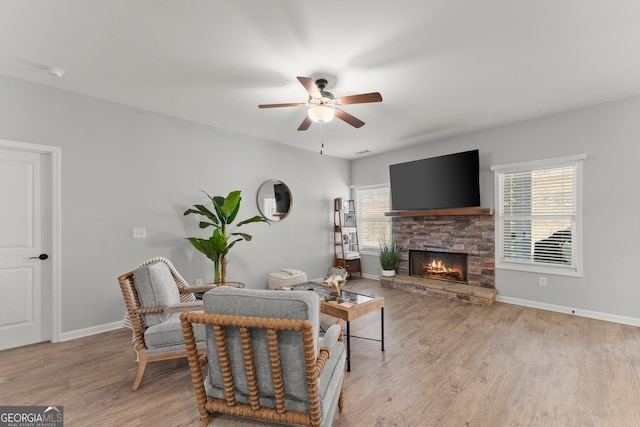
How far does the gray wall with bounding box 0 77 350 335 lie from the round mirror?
15 centimetres

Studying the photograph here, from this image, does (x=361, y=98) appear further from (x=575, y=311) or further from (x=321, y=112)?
(x=575, y=311)

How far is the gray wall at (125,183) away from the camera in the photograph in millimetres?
3117

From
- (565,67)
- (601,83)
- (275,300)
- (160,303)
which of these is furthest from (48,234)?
(601,83)

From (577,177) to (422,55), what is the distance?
2954 millimetres

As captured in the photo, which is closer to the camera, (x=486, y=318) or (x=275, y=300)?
(x=275, y=300)

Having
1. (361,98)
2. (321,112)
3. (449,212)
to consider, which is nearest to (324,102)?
(321,112)

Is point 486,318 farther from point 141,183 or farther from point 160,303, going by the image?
point 141,183

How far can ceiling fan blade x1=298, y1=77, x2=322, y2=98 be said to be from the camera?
226 centimetres

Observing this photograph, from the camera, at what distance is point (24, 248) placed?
2990mm

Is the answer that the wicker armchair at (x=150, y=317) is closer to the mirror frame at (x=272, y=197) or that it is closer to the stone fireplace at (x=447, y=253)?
the mirror frame at (x=272, y=197)

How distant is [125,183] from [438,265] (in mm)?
5046

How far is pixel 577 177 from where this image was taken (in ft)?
12.4

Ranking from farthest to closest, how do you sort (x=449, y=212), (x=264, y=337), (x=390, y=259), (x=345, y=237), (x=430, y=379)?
(x=345, y=237) → (x=390, y=259) → (x=449, y=212) → (x=430, y=379) → (x=264, y=337)

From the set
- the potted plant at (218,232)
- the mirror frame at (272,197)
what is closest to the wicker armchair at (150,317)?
the potted plant at (218,232)
